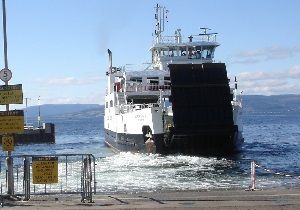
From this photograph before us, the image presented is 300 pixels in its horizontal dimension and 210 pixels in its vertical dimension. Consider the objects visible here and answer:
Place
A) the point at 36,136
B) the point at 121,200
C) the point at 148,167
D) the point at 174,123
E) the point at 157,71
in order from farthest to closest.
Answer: the point at 36,136 < the point at 157,71 < the point at 174,123 < the point at 148,167 < the point at 121,200

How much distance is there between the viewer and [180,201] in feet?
34.2

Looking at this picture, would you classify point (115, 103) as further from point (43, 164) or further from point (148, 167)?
point (43, 164)

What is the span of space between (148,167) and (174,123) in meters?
3.38

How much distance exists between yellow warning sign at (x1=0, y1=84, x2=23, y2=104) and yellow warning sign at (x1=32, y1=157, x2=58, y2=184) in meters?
1.31

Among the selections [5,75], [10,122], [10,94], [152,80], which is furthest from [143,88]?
A: [10,122]

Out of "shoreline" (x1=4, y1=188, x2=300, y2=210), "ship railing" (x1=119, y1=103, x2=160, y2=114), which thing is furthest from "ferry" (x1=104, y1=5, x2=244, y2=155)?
"shoreline" (x1=4, y1=188, x2=300, y2=210)

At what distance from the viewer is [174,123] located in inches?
1035

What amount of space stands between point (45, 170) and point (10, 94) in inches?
67.9

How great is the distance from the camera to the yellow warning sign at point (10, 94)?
36.3ft

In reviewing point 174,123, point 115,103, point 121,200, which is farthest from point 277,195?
point 115,103

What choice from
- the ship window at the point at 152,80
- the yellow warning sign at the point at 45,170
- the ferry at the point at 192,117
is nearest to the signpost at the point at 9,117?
the yellow warning sign at the point at 45,170

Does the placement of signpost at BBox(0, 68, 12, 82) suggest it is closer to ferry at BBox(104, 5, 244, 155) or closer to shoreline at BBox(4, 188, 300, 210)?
shoreline at BBox(4, 188, 300, 210)

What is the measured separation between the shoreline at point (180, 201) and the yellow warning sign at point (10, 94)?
2009 mm

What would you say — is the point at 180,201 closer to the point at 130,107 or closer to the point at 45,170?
the point at 45,170
